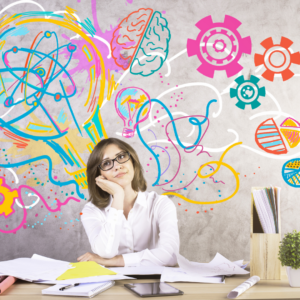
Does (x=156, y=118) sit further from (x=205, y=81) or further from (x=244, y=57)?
(x=244, y=57)

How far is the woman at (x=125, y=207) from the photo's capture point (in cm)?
157

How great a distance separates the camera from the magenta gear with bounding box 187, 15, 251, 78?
7.57 ft

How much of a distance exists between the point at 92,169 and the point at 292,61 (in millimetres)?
1744

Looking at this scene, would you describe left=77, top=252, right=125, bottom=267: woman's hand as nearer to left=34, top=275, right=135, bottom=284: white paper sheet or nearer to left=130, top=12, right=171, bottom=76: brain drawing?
left=34, top=275, right=135, bottom=284: white paper sheet

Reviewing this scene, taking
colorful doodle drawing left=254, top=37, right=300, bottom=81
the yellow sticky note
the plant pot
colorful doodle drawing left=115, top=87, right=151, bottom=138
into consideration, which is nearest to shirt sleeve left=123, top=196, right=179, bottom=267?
the yellow sticky note

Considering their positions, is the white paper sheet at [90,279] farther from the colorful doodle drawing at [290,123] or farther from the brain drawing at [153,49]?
the colorful doodle drawing at [290,123]

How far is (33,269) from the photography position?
46.7 inches

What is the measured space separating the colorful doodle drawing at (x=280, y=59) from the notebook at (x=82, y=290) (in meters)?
1.98

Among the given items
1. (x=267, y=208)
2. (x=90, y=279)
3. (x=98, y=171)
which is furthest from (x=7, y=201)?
(x=267, y=208)

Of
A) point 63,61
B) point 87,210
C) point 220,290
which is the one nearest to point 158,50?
point 63,61

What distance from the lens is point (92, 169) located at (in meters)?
1.80

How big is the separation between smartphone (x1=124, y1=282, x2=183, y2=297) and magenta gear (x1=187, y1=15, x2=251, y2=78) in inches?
67.8

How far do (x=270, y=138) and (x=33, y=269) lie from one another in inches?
73.1

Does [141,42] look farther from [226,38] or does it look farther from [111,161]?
[111,161]
